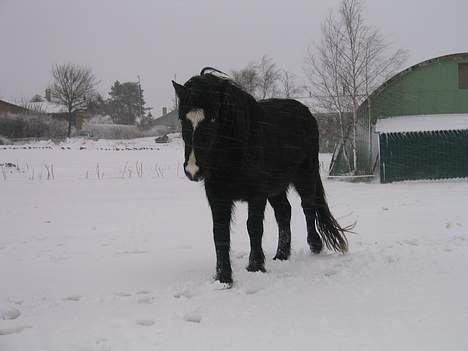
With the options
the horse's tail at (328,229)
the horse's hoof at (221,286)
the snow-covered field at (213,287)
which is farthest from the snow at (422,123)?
the horse's hoof at (221,286)

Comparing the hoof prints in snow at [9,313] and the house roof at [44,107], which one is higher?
the house roof at [44,107]

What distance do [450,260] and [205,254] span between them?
3.03 m

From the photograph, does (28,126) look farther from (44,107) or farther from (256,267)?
(256,267)

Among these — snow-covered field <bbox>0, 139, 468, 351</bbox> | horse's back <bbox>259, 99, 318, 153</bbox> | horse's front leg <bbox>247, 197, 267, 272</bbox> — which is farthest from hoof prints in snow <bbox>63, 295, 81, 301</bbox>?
horse's back <bbox>259, 99, 318, 153</bbox>

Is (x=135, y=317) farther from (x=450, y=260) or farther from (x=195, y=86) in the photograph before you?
(x=450, y=260)

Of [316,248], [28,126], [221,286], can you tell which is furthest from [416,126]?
[28,126]

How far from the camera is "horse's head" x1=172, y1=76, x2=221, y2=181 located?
3.91 meters

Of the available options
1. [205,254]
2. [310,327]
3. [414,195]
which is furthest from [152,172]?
[310,327]

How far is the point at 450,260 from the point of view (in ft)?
16.6

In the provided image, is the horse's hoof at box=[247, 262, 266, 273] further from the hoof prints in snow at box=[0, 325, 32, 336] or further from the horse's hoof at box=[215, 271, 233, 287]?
the hoof prints in snow at box=[0, 325, 32, 336]

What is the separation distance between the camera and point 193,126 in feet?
12.9

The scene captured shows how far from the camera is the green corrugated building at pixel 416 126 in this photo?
731 inches

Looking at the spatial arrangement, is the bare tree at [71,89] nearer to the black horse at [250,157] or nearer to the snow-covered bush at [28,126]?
the snow-covered bush at [28,126]

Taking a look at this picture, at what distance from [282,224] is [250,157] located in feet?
4.92
